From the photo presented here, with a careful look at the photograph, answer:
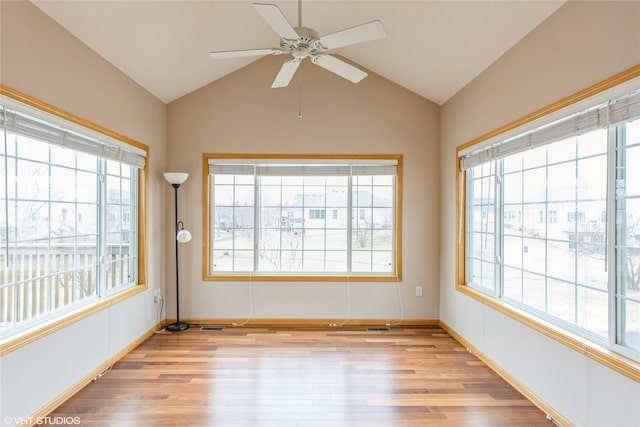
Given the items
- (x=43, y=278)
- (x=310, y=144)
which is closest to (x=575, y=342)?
(x=310, y=144)

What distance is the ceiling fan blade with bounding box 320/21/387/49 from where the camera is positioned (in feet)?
6.36

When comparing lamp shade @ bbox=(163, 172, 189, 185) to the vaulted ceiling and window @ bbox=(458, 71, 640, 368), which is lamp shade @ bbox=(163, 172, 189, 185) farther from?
window @ bbox=(458, 71, 640, 368)

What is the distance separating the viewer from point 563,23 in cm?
233

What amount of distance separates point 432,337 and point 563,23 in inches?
121

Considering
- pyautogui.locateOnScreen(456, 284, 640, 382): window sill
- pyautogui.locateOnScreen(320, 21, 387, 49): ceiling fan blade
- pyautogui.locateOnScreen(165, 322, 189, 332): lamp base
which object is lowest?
pyautogui.locateOnScreen(165, 322, 189, 332): lamp base

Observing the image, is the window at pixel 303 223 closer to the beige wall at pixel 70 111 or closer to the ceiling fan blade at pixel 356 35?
the beige wall at pixel 70 111

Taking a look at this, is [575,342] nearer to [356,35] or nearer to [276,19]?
[356,35]

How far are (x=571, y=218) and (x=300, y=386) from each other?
7.56 ft

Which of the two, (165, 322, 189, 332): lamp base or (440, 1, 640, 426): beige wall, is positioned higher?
(440, 1, 640, 426): beige wall

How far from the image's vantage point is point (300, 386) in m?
2.81

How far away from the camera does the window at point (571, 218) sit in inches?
77.6

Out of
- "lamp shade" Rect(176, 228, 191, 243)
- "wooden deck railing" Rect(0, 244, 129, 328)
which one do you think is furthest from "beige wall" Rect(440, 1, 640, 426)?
"wooden deck railing" Rect(0, 244, 129, 328)

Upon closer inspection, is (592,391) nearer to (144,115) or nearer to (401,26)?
(401,26)

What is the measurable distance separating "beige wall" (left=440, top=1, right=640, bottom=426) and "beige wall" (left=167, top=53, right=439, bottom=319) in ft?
2.04
